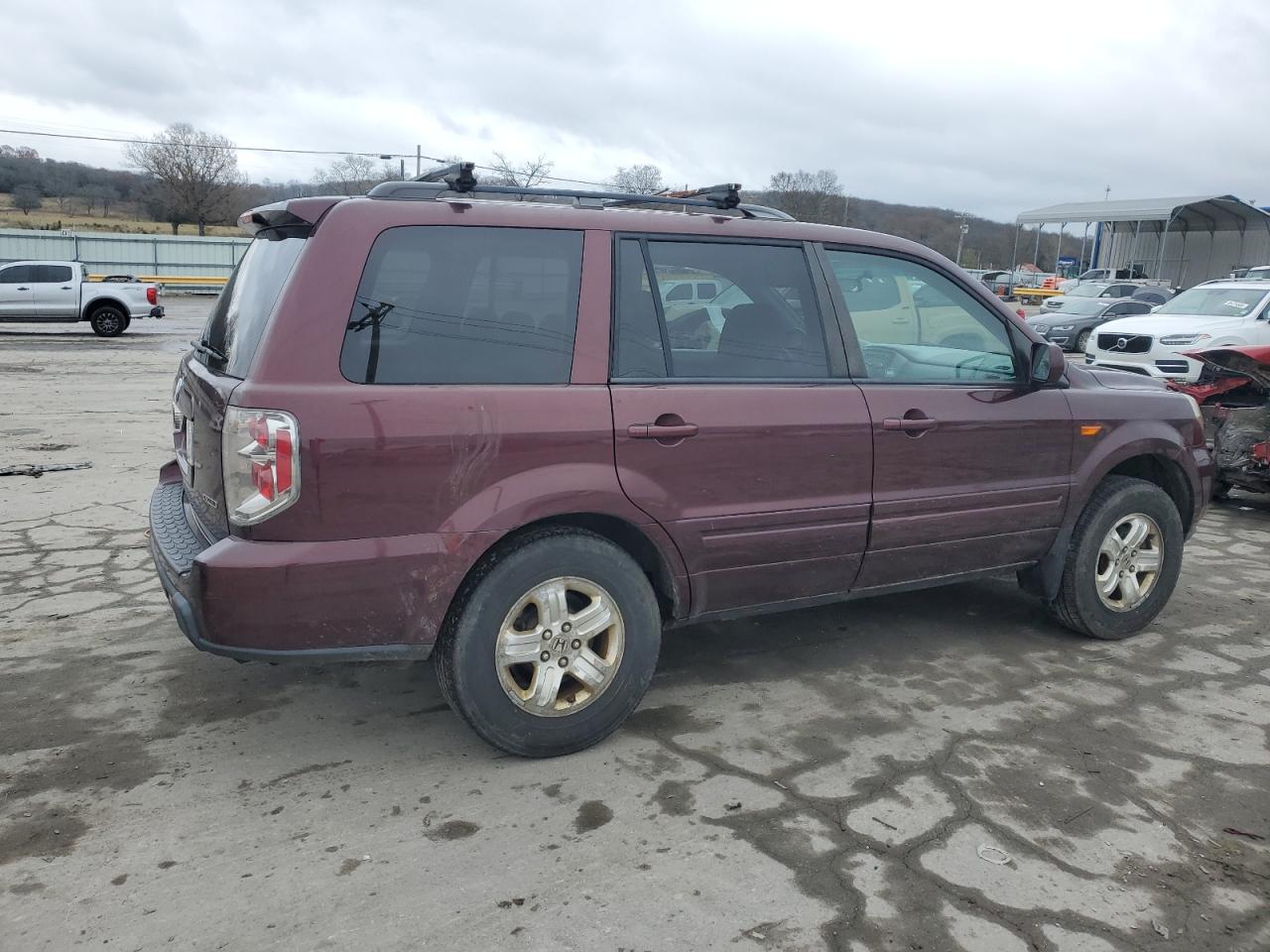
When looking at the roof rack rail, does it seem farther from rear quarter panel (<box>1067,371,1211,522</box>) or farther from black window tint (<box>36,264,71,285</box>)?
black window tint (<box>36,264,71,285</box>)

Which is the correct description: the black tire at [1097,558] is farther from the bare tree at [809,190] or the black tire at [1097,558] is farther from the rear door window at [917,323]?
the bare tree at [809,190]

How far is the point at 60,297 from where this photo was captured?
20047mm

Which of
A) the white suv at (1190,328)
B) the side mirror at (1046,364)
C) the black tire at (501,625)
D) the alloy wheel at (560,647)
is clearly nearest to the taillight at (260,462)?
the black tire at (501,625)

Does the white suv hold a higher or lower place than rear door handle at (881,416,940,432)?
higher

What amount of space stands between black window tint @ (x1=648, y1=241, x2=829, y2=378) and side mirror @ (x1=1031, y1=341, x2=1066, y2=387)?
1084 mm

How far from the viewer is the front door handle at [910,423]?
379 cm

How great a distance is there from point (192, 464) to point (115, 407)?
8176 mm

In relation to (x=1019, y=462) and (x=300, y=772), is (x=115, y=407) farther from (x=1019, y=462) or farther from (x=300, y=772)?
(x=1019, y=462)

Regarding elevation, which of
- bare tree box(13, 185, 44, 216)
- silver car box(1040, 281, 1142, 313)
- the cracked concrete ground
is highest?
bare tree box(13, 185, 44, 216)

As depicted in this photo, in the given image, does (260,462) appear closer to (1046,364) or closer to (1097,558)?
(1046,364)

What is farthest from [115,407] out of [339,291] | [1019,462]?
[1019,462]

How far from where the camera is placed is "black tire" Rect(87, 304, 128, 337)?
2023cm

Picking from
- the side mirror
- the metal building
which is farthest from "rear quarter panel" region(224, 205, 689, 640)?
the metal building

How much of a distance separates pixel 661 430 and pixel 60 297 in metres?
20.6
